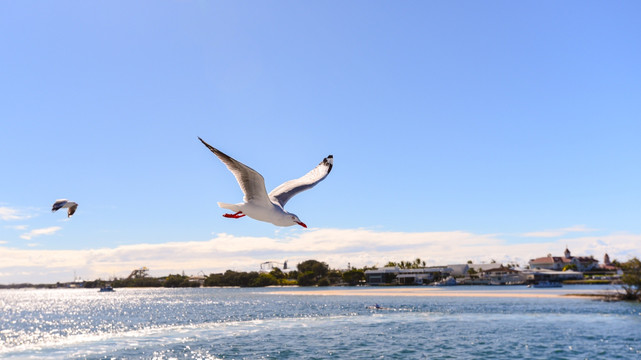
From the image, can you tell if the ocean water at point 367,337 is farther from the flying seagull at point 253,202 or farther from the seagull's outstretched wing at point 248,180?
the seagull's outstretched wing at point 248,180

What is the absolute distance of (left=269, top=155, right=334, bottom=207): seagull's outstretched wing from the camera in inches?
384

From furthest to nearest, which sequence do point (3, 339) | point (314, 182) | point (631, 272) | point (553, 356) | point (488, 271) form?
point (488, 271) → point (631, 272) → point (3, 339) → point (553, 356) → point (314, 182)

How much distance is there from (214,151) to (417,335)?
43387 millimetres

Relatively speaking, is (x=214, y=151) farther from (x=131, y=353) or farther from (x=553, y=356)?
(x=131, y=353)

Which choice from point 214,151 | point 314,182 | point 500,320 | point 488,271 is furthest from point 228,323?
point 488,271

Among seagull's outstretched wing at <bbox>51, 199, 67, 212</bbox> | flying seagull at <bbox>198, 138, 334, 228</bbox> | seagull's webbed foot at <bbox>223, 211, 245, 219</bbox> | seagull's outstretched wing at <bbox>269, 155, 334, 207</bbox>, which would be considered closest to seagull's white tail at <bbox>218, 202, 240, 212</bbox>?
flying seagull at <bbox>198, 138, 334, 228</bbox>

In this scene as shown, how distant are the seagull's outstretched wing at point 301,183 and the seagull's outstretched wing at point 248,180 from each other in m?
1.31

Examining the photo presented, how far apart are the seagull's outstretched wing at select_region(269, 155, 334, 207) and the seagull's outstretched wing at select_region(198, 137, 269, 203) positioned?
1.31 m

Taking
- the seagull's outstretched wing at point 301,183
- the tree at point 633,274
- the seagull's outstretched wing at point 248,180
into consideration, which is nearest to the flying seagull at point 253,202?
the seagull's outstretched wing at point 248,180

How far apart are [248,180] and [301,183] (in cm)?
367

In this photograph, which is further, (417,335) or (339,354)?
(417,335)

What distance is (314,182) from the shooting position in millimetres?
10844

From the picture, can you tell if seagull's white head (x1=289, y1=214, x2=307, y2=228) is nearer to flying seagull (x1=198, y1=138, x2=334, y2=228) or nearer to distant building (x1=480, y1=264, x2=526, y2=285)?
flying seagull (x1=198, y1=138, x2=334, y2=228)

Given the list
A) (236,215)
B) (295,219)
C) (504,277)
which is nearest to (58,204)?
(236,215)
